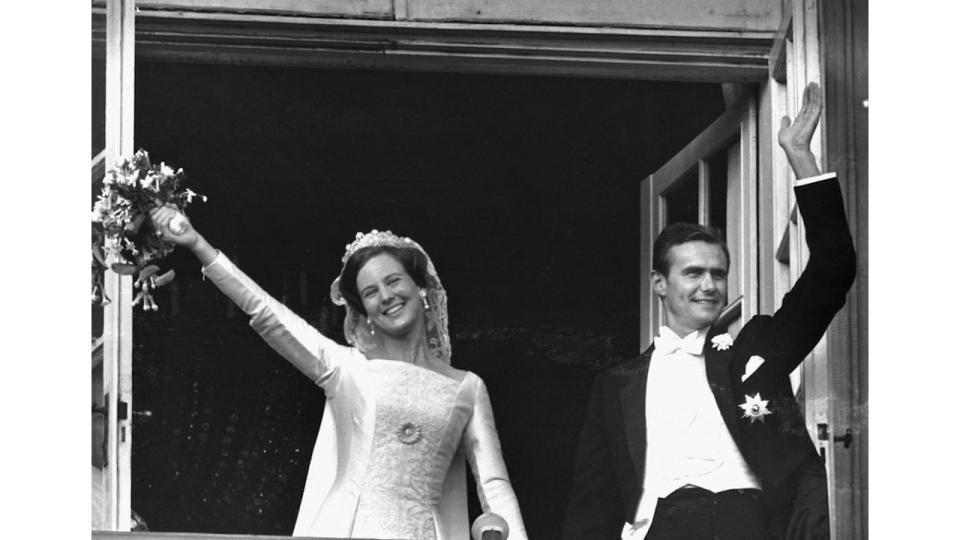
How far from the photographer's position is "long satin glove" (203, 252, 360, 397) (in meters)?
9.03

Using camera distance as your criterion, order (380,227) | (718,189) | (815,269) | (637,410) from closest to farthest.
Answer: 1. (815,269)
2. (637,410)
3. (380,227)
4. (718,189)

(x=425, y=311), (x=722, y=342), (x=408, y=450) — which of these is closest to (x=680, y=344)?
(x=722, y=342)

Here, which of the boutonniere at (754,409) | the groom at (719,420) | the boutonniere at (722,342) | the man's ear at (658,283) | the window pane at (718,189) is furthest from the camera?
the window pane at (718,189)

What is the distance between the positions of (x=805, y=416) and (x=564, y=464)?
0.70 m

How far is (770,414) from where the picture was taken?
29.3 ft

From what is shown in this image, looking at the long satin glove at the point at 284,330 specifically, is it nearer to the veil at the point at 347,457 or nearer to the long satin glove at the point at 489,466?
the veil at the point at 347,457

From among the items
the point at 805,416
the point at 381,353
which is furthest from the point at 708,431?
the point at 381,353

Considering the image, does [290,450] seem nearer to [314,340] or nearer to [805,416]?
[314,340]

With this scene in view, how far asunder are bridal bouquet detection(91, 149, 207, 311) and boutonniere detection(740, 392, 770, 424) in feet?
5.46

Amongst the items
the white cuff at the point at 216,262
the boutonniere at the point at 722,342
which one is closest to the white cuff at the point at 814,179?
the boutonniere at the point at 722,342

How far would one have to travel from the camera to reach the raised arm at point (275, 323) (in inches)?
355

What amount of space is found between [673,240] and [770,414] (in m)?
0.61

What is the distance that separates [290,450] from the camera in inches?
354

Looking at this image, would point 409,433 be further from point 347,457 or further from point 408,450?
point 347,457
